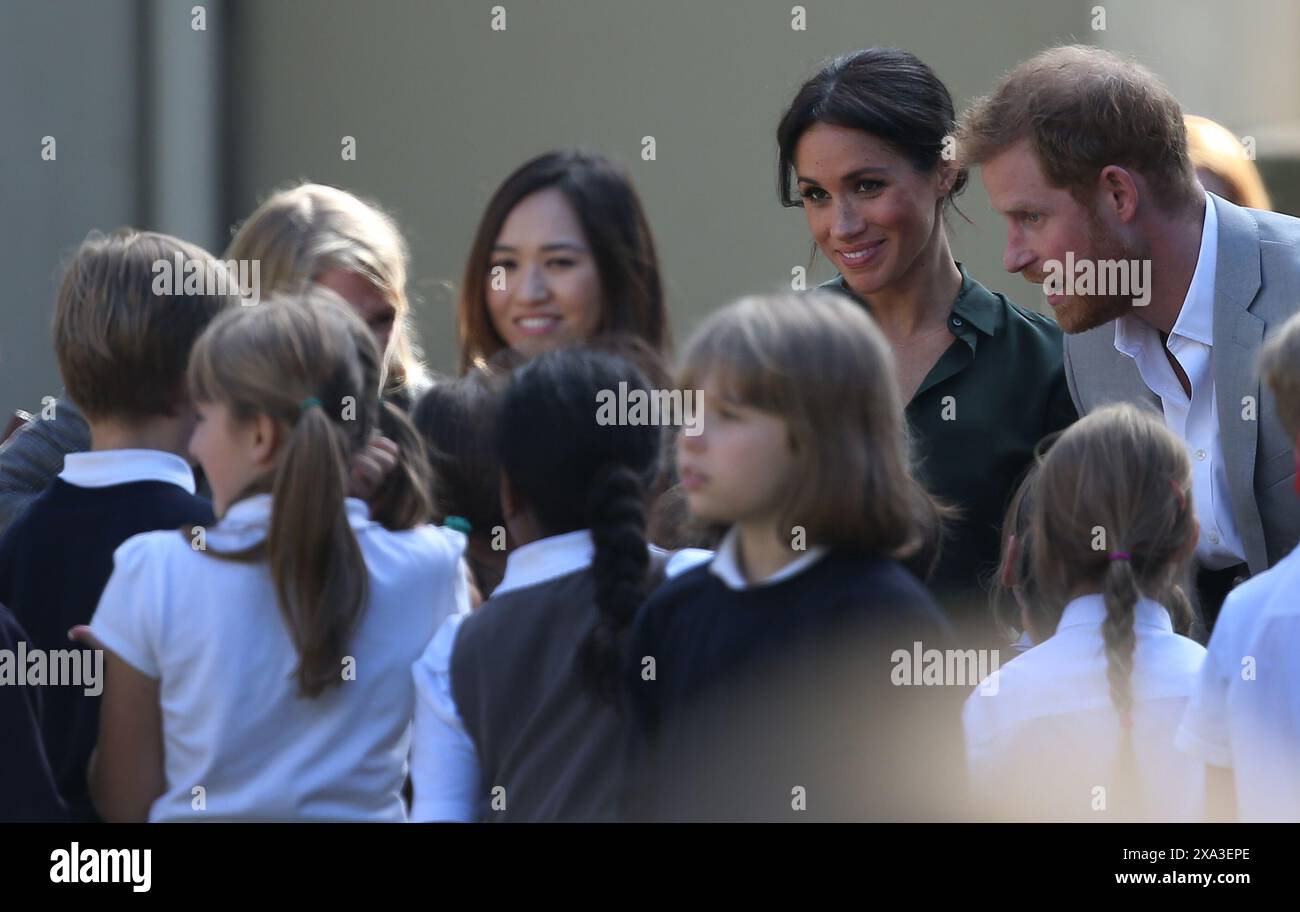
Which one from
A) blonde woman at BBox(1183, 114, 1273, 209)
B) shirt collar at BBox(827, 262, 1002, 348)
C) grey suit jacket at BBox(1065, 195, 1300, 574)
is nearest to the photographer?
grey suit jacket at BBox(1065, 195, 1300, 574)

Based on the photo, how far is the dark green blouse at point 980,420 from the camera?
303 centimetres

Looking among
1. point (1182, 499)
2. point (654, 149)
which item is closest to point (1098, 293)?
point (1182, 499)

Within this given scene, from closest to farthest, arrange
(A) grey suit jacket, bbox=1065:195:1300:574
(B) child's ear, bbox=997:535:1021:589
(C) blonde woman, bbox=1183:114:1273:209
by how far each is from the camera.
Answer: (B) child's ear, bbox=997:535:1021:589
(A) grey suit jacket, bbox=1065:195:1300:574
(C) blonde woman, bbox=1183:114:1273:209

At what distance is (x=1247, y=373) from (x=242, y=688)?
1.84 m

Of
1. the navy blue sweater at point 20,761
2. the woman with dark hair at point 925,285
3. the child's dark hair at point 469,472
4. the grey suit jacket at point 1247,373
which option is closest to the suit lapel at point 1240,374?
the grey suit jacket at point 1247,373

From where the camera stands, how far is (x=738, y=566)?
2217mm

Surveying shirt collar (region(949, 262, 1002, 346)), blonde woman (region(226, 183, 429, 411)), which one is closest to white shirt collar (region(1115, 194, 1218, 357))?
shirt collar (region(949, 262, 1002, 346))

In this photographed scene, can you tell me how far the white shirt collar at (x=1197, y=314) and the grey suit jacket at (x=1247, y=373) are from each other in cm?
1

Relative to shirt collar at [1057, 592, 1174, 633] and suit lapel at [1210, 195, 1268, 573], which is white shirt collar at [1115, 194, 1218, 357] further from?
shirt collar at [1057, 592, 1174, 633]

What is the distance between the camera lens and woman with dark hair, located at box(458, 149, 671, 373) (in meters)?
3.02

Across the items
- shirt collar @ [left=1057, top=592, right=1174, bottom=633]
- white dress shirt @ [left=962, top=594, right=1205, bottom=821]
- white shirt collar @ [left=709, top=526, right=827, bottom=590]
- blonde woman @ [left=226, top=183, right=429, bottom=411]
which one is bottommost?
white dress shirt @ [left=962, top=594, right=1205, bottom=821]

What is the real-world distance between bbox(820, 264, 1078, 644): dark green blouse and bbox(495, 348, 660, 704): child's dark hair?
84cm
